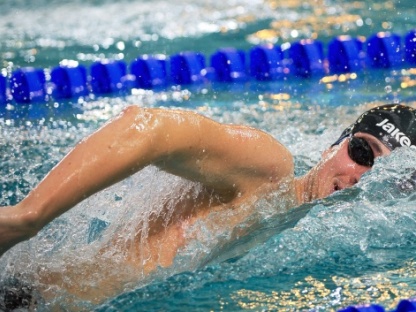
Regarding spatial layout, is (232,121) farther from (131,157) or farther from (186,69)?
(131,157)

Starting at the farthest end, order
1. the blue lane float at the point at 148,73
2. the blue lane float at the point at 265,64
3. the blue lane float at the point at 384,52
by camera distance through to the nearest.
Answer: the blue lane float at the point at 384,52, the blue lane float at the point at 265,64, the blue lane float at the point at 148,73

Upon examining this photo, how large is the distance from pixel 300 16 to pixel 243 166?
530 centimetres

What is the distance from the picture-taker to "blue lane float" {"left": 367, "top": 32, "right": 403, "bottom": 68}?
5.71 meters

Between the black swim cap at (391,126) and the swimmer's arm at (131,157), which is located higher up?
the swimmer's arm at (131,157)

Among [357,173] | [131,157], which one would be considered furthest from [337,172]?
[131,157]

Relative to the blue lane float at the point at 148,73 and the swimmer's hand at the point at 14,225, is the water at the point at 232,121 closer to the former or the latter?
the blue lane float at the point at 148,73

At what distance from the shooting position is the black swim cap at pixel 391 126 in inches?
106

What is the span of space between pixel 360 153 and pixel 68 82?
3034 millimetres

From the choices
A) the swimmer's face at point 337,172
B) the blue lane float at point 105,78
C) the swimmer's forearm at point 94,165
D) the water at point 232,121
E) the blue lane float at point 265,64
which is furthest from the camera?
the blue lane float at point 265,64

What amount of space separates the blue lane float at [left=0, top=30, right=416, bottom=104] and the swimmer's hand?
3.43 m

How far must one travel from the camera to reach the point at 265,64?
5.62 meters

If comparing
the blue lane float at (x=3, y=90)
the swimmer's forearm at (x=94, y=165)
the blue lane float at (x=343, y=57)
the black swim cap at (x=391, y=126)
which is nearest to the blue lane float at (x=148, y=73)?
the blue lane float at (x=3, y=90)

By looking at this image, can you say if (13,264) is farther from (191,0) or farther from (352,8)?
(191,0)

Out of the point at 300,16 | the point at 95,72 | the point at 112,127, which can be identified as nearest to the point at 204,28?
the point at 300,16
